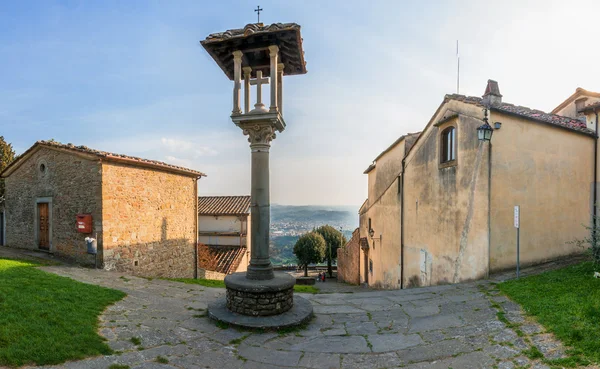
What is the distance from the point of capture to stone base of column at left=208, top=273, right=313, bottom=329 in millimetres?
6145

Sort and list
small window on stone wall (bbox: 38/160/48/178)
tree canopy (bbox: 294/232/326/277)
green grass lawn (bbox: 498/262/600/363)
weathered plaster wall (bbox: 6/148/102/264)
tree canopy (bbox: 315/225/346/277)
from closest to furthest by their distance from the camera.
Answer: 1. green grass lawn (bbox: 498/262/600/363)
2. weathered plaster wall (bbox: 6/148/102/264)
3. small window on stone wall (bbox: 38/160/48/178)
4. tree canopy (bbox: 294/232/326/277)
5. tree canopy (bbox: 315/225/346/277)

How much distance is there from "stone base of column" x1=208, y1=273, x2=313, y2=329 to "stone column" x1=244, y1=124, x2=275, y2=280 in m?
0.46

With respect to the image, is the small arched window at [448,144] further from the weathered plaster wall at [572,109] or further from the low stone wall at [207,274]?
the low stone wall at [207,274]

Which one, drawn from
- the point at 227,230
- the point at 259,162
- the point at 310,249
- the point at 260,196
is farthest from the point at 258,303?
the point at 310,249

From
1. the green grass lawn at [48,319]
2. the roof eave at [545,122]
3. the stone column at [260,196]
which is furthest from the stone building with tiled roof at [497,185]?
the green grass lawn at [48,319]

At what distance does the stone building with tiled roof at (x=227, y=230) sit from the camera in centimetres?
2108

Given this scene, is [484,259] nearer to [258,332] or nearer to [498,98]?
[498,98]

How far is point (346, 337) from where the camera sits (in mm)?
5664

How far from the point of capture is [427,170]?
1225 cm

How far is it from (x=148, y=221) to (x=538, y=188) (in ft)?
46.8

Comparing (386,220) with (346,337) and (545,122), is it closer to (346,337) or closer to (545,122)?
(545,122)

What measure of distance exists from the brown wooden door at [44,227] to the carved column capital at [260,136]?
448 inches

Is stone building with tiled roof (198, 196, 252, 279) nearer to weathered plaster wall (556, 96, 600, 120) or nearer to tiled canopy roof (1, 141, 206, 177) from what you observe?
tiled canopy roof (1, 141, 206, 177)

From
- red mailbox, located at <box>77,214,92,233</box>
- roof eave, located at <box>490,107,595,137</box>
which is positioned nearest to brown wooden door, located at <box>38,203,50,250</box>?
red mailbox, located at <box>77,214,92,233</box>
